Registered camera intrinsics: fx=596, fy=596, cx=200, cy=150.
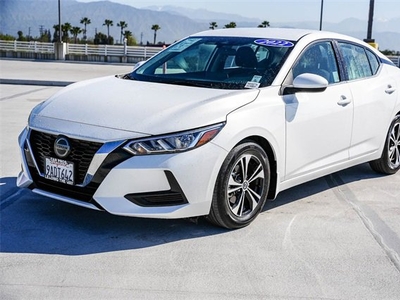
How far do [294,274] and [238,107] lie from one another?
4.35 feet

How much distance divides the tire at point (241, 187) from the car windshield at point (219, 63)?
0.64 meters

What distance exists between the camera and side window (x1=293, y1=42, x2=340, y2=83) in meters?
5.22

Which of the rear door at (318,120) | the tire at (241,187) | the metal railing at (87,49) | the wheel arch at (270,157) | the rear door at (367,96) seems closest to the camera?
Answer: the tire at (241,187)

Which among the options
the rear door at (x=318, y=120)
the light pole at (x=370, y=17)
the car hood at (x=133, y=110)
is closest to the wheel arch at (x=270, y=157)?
the rear door at (x=318, y=120)

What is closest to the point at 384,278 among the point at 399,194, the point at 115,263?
→ the point at 115,263

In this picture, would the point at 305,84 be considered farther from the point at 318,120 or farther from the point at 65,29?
the point at 65,29

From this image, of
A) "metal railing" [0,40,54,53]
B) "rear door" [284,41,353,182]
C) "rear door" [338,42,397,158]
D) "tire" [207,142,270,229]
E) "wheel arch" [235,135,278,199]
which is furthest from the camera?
"metal railing" [0,40,54,53]

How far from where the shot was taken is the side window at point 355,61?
5.80 metres

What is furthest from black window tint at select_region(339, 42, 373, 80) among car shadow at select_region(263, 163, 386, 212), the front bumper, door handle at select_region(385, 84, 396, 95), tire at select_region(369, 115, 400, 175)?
the front bumper

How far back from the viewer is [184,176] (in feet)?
13.5

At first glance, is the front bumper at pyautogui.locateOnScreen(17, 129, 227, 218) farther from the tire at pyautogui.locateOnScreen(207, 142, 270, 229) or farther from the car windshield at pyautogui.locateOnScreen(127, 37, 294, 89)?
the car windshield at pyautogui.locateOnScreen(127, 37, 294, 89)

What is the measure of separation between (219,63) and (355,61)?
1.47 meters

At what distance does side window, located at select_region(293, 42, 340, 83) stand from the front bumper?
1.41 meters

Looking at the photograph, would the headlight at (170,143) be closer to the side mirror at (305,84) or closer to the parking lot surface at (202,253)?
the parking lot surface at (202,253)
